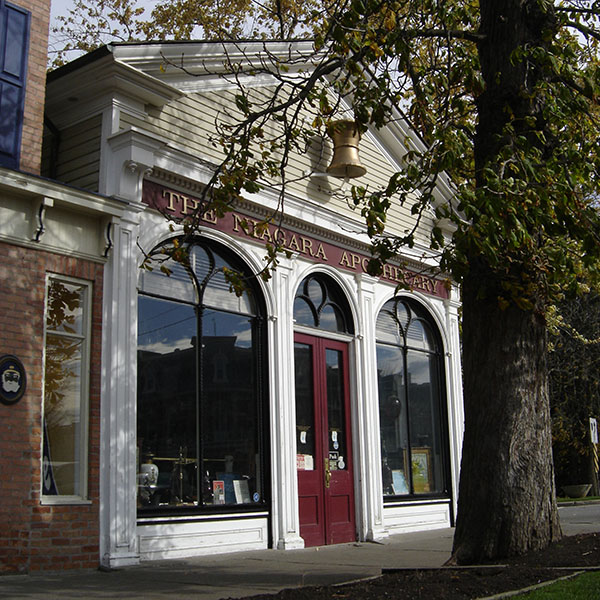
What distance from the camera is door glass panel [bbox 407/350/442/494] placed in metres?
15.1

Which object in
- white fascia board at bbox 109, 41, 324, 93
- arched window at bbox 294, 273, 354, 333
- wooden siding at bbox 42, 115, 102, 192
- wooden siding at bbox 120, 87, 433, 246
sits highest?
white fascia board at bbox 109, 41, 324, 93

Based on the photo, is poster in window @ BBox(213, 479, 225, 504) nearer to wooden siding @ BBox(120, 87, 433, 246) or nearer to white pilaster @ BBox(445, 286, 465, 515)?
wooden siding @ BBox(120, 87, 433, 246)

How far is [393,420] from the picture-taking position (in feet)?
47.9

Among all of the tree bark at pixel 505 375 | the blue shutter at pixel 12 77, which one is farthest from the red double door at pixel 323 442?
the blue shutter at pixel 12 77

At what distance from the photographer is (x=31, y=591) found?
24.2ft

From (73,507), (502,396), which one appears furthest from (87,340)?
(502,396)

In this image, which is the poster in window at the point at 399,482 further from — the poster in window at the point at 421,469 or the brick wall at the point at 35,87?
the brick wall at the point at 35,87

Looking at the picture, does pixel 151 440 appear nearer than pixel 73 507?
No

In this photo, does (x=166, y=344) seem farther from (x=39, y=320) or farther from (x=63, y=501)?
(x=63, y=501)

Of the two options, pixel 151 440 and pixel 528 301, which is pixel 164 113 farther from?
pixel 528 301

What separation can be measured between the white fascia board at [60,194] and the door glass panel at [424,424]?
7380mm

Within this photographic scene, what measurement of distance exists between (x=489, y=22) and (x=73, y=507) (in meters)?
7.00

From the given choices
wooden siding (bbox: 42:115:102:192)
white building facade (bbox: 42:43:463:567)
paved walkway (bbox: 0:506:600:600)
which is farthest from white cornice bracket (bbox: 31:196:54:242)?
paved walkway (bbox: 0:506:600:600)

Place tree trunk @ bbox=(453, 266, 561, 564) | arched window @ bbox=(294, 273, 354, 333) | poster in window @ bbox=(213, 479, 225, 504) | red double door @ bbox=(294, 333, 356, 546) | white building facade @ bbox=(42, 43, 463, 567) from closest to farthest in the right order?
tree trunk @ bbox=(453, 266, 561, 564), white building facade @ bbox=(42, 43, 463, 567), poster in window @ bbox=(213, 479, 225, 504), red double door @ bbox=(294, 333, 356, 546), arched window @ bbox=(294, 273, 354, 333)
